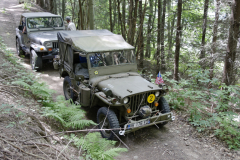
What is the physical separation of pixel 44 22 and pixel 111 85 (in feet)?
23.5

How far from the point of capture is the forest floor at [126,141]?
2.89 metres

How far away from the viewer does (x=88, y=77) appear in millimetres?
5855

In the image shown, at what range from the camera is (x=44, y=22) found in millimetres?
10242

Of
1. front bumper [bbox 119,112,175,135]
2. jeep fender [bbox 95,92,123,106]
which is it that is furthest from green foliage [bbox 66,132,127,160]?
jeep fender [bbox 95,92,123,106]

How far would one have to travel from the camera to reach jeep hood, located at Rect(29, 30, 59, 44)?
29.5 ft

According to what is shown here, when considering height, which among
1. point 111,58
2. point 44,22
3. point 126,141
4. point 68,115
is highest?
point 44,22

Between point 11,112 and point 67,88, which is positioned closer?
point 11,112

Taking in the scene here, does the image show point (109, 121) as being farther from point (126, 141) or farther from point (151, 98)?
point (151, 98)

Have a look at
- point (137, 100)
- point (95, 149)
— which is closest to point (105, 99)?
point (137, 100)

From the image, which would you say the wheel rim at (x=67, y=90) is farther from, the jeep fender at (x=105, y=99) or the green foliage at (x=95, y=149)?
the green foliage at (x=95, y=149)

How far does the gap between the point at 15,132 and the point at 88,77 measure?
2.89m

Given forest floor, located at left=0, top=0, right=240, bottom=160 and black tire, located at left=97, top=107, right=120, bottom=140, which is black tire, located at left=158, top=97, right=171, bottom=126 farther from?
black tire, located at left=97, top=107, right=120, bottom=140

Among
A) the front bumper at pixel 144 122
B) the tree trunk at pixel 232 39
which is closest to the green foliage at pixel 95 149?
the front bumper at pixel 144 122

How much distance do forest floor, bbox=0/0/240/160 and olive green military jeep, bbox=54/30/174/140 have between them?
498mm
